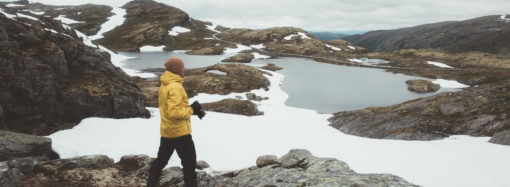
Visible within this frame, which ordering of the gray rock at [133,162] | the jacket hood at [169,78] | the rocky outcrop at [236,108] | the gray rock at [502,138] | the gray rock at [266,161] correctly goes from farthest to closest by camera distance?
the rocky outcrop at [236,108] < the gray rock at [502,138] < the gray rock at [266,161] < the gray rock at [133,162] < the jacket hood at [169,78]

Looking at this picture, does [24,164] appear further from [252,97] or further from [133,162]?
[252,97]

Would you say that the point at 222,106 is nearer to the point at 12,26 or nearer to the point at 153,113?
the point at 153,113

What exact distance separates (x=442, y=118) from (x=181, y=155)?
2392 centimetres

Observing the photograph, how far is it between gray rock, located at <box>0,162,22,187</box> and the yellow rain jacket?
13.5ft

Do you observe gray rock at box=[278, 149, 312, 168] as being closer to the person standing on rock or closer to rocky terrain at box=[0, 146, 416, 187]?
rocky terrain at box=[0, 146, 416, 187]

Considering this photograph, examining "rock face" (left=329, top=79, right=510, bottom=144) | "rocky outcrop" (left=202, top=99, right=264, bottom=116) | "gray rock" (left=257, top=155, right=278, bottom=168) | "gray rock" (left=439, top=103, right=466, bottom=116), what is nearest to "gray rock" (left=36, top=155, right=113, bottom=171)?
"gray rock" (left=257, top=155, right=278, bottom=168)

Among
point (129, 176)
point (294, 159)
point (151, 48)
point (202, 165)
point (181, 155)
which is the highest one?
point (151, 48)

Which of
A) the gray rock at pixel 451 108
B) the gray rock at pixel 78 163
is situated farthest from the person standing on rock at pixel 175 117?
the gray rock at pixel 451 108

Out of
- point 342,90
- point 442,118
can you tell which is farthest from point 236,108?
point 342,90

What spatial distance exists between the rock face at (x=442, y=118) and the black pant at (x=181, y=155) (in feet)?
60.0

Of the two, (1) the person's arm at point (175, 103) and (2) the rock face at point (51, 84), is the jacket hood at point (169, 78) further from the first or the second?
(2) the rock face at point (51, 84)

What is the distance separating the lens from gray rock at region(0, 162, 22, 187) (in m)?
6.84

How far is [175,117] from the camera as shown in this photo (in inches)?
254

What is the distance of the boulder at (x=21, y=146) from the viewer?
30.1 feet
